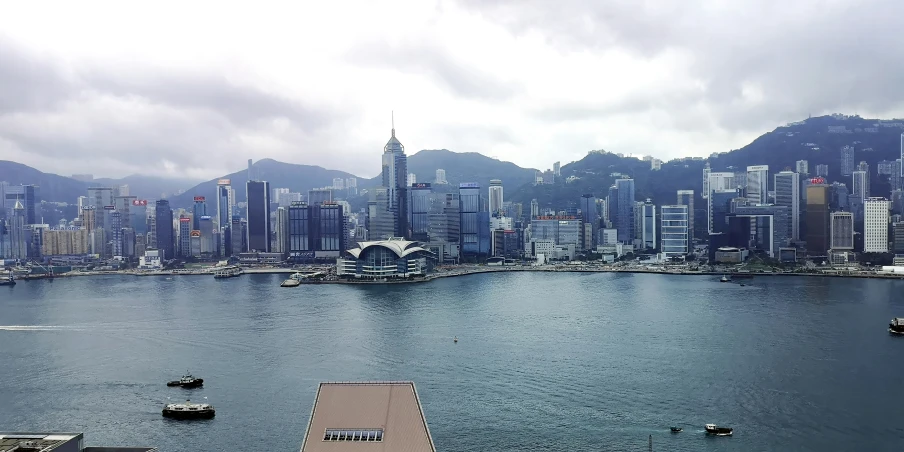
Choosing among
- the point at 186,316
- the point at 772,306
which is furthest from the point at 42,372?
the point at 772,306

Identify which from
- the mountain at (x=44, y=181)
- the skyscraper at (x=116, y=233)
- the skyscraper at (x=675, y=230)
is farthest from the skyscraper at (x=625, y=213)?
the mountain at (x=44, y=181)

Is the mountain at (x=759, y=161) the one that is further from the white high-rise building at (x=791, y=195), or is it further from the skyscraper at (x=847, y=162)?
the white high-rise building at (x=791, y=195)

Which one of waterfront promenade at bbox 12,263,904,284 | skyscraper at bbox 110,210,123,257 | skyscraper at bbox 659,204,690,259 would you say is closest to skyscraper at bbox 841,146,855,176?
skyscraper at bbox 659,204,690,259

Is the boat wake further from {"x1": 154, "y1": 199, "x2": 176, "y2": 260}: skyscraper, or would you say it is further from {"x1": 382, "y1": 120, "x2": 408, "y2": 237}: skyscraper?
{"x1": 382, "y1": 120, "x2": 408, "y2": 237}: skyscraper

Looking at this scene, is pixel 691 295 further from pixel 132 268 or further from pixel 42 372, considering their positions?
pixel 132 268

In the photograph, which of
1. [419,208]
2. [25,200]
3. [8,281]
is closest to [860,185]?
[419,208]

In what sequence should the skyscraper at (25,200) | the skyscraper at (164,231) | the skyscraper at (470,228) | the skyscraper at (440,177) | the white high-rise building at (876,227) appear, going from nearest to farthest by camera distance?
1. the white high-rise building at (876,227)
2. the skyscraper at (470,228)
3. the skyscraper at (164,231)
4. the skyscraper at (25,200)
5. the skyscraper at (440,177)

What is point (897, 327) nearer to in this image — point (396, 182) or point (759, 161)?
point (396, 182)
